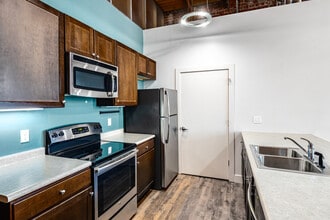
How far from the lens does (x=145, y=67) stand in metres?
3.39

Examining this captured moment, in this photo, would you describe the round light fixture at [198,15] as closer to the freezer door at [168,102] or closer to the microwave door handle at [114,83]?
the freezer door at [168,102]

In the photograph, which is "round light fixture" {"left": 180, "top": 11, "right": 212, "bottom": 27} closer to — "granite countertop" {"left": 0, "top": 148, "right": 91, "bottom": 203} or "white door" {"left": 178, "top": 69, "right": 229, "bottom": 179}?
"white door" {"left": 178, "top": 69, "right": 229, "bottom": 179}

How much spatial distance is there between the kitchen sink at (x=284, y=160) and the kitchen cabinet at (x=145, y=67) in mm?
2091

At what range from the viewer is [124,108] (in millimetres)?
3305

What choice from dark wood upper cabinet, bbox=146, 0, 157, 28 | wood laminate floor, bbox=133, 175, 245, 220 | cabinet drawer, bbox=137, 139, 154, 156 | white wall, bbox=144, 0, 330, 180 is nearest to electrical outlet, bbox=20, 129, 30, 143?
cabinet drawer, bbox=137, 139, 154, 156

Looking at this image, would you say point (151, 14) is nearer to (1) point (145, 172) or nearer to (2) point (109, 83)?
(2) point (109, 83)

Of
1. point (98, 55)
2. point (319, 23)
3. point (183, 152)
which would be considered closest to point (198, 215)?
point (183, 152)

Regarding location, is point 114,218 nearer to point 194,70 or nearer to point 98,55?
point 98,55

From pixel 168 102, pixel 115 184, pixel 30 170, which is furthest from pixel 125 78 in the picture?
pixel 30 170

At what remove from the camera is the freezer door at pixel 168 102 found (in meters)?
3.03

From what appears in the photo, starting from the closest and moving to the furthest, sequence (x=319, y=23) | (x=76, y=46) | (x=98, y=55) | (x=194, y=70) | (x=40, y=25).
Result: (x=40, y=25)
(x=76, y=46)
(x=98, y=55)
(x=319, y=23)
(x=194, y=70)

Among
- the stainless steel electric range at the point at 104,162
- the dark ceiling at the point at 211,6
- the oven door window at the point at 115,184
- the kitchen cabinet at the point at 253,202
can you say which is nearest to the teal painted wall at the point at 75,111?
the stainless steel electric range at the point at 104,162

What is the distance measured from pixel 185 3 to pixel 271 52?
8.35 feet

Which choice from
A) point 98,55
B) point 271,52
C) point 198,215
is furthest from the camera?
point 271,52
